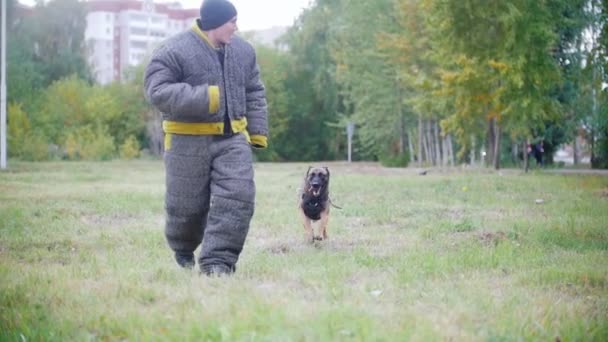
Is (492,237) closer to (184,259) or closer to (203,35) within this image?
(184,259)

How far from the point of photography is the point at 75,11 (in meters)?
69.6

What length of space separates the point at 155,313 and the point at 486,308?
6.85 feet

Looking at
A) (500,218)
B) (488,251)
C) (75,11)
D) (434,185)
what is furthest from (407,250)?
(75,11)

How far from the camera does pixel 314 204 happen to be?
10148 mm

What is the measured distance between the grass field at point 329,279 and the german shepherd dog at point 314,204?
24 cm

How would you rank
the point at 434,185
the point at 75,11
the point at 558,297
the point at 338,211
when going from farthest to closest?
the point at 75,11
the point at 434,185
the point at 338,211
the point at 558,297

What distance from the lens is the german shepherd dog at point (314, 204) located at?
1007 cm

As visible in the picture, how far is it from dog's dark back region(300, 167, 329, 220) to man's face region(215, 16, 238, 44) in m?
3.68

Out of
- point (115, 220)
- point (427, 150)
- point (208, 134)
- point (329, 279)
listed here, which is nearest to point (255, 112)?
point (208, 134)

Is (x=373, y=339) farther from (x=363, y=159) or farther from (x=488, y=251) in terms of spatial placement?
(x=363, y=159)

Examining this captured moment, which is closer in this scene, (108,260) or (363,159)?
(108,260)

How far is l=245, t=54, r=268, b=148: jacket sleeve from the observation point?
23.6 feet

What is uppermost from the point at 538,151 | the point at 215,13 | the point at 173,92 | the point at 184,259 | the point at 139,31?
the point at 139,31

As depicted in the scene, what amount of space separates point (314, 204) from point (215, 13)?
12.7ft
